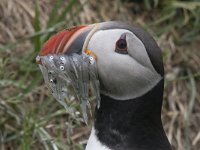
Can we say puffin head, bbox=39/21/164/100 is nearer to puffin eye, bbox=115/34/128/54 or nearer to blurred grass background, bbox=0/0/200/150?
puffin eye, bbox=115/34/128/54

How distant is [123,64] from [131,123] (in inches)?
11.5

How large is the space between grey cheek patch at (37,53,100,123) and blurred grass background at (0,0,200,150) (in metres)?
0.69

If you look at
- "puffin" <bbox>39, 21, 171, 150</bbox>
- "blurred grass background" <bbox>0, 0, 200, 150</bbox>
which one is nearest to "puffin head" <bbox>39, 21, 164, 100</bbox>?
"puffin" <bbox>39, 21, 171, 150</bbox>

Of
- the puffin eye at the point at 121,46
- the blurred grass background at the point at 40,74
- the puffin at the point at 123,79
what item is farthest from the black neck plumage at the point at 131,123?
the blurred grass background at the point at 40,74

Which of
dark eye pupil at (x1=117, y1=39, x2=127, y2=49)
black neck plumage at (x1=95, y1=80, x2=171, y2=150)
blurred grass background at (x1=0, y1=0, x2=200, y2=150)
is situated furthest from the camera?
blurred grass background at (x1=0, y1=0, x2=200, y2=150)

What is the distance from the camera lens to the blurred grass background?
4.89 metres

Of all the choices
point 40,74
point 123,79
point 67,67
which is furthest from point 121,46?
point 40,74

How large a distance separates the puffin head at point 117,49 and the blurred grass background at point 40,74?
0.97m

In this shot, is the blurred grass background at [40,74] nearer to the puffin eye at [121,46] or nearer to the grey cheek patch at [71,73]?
the grey cheek patch at [71,73]

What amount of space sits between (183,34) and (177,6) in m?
0.26

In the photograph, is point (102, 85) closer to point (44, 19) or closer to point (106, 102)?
point (106, 102)

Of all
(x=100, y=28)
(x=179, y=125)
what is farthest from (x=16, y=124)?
(x=100, y=28)

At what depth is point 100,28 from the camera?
11.5ft

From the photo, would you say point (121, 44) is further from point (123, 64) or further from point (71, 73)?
point (71, 73)
